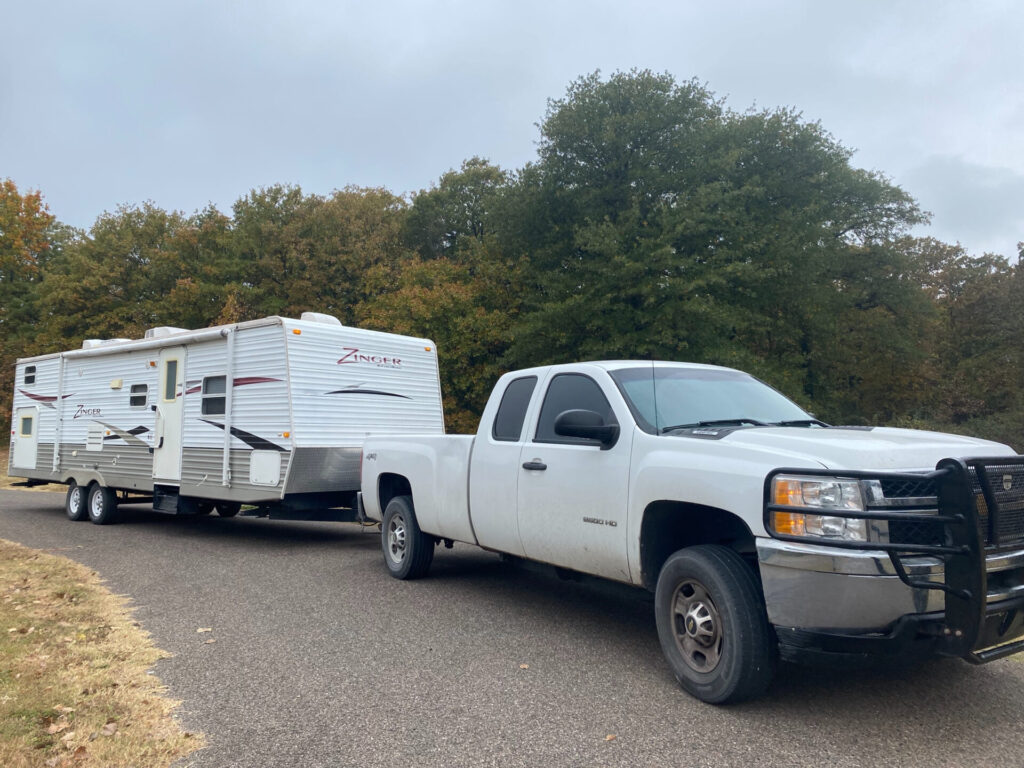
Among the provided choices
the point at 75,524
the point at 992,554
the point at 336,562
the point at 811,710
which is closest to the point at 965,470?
the point at 992,554

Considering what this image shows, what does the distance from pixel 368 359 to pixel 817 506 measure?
8379 mm

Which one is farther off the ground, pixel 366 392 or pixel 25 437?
pixel 366 392

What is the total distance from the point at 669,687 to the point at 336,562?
5621mm

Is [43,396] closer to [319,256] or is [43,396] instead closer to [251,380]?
[251,380]

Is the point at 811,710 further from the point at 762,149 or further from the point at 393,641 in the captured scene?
the point at 762,149

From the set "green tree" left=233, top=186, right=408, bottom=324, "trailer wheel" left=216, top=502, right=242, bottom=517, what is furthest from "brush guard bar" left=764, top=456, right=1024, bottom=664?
"green tree" left=233, top=186, right=408, bottom=324

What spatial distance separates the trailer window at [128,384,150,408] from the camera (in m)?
12.8

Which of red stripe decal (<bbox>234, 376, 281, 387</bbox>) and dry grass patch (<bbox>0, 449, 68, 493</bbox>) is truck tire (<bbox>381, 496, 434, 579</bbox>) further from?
dry grass patch (<bbox>0, 449, 68, 493</bbox>)

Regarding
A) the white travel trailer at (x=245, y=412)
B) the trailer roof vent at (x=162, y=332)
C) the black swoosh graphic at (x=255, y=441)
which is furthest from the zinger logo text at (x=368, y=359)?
the trailer roof vent at (x=162, y=332)

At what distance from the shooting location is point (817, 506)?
4.03 metres

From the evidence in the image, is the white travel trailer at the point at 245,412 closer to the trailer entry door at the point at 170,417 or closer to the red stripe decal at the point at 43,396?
the trailer entry door at the point at 170,417

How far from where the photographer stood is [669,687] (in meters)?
4.85

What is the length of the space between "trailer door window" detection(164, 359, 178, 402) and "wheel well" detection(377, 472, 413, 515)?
499 centimetres

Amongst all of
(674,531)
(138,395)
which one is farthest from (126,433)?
(674,531)
